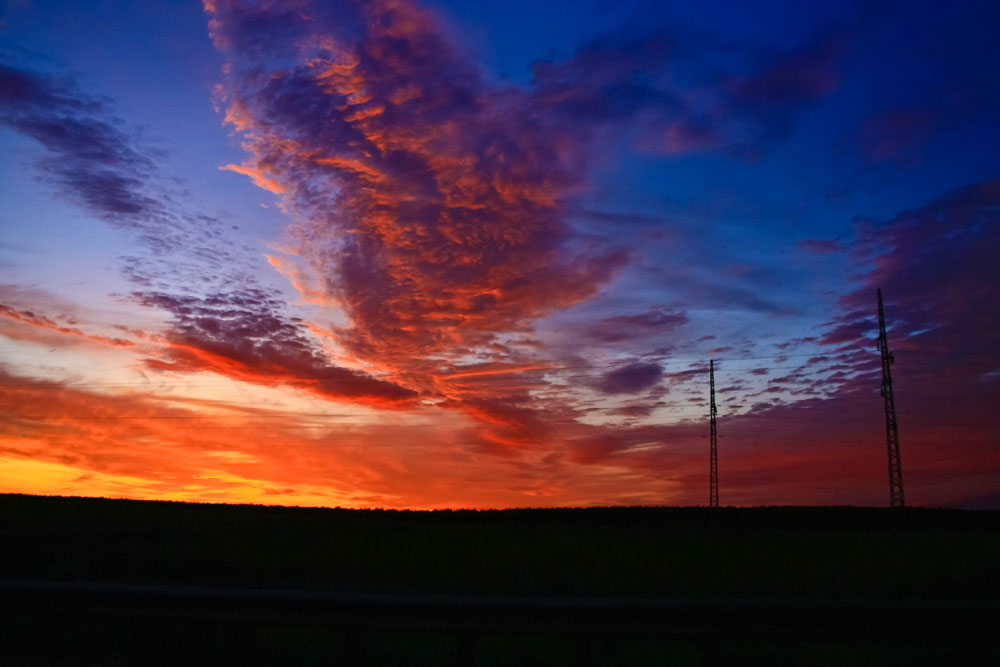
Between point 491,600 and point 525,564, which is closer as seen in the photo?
point 491,600

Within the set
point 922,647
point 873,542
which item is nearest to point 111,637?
point 922,647

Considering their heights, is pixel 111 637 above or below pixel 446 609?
below

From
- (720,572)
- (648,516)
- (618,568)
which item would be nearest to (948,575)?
(720,572)

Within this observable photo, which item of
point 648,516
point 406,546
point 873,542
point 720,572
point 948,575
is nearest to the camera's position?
point 948,575

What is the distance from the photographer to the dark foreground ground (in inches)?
226

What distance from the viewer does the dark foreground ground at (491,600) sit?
18.8 ft

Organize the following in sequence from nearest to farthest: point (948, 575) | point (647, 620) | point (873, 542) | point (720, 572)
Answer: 1. point (647, 620)
2. point (948, 575)
3. point (720, 572)
4. point (873, 542)

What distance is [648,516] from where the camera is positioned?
58281 mm

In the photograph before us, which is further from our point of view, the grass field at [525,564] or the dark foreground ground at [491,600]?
the grass field at [525,564]

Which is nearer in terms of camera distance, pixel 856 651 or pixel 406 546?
pixel 856 651

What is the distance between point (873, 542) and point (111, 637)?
1110 inches

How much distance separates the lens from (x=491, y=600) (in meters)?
5.87

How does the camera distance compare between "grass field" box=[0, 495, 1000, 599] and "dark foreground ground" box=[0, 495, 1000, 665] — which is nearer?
"dark foreground ground" box=[0, 495, 1000, 665]

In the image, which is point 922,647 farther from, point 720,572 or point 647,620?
point 720,572
